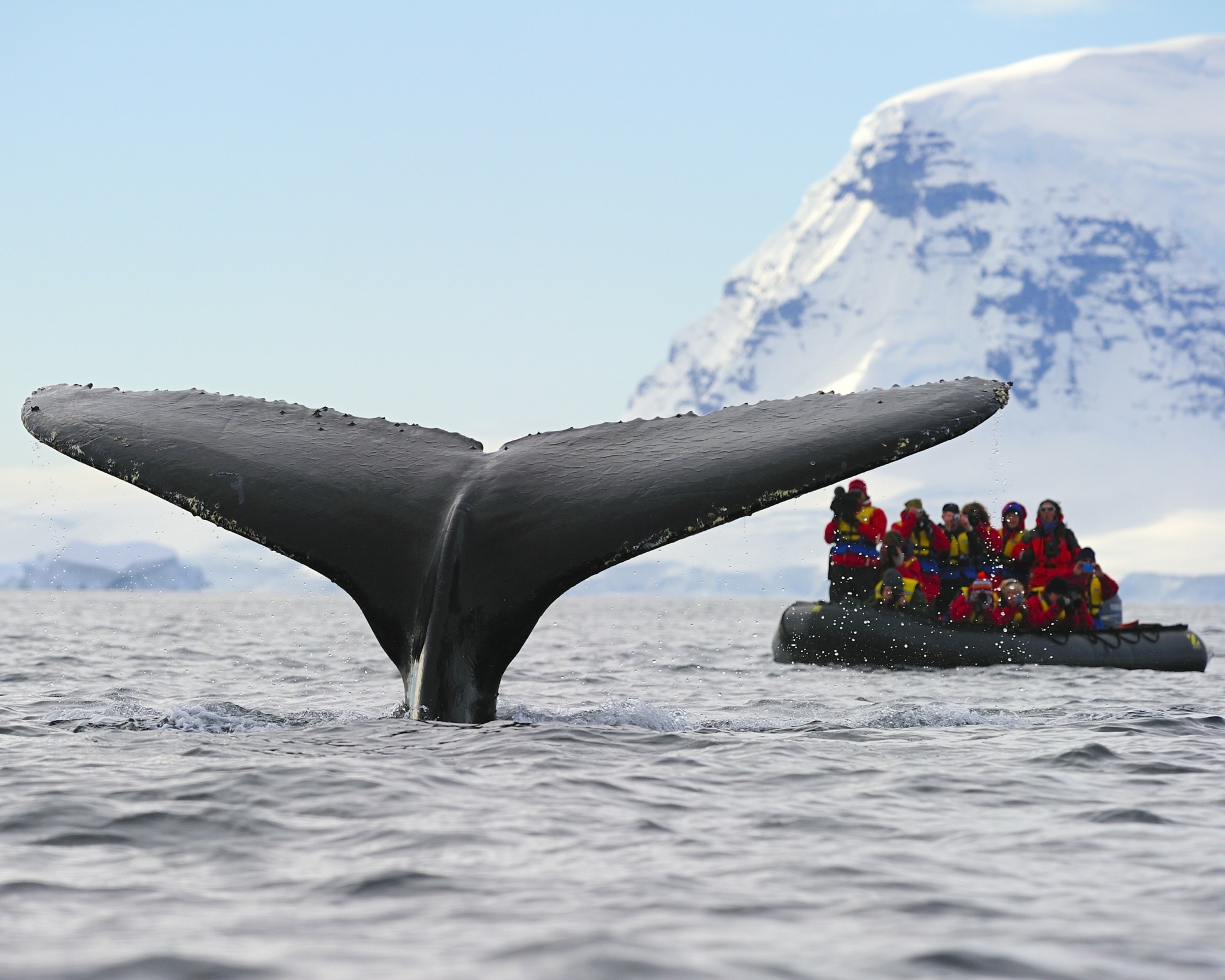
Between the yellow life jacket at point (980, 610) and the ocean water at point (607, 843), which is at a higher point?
the yellow life jacket at point (980, 610)

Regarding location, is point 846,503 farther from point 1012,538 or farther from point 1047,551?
point 1047,551

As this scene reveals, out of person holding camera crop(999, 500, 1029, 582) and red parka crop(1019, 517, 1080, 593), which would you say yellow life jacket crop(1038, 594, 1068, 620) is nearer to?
red parka crop(1019, 517, 1080, 593)

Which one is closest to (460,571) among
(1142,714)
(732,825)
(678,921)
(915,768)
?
(732,825)

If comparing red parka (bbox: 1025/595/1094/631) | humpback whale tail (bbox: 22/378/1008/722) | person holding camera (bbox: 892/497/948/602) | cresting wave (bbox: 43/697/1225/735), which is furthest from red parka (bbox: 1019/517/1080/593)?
humpback whale tail (bbox: 22/378/1008/722)

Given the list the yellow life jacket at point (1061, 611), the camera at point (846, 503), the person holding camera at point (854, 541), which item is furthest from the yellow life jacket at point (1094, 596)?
the camera at point (846, 503)

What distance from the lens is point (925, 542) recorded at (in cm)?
1780

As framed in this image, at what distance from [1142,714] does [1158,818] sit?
146 inches

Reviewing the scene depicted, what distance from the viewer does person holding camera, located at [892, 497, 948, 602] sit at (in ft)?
57.9

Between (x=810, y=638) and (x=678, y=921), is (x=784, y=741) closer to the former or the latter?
(x=678, y=921)

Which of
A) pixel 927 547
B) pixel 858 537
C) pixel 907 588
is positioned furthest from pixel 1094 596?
pixel 858 537

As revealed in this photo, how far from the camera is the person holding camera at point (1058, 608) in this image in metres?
17.0

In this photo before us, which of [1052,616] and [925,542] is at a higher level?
[925,542]

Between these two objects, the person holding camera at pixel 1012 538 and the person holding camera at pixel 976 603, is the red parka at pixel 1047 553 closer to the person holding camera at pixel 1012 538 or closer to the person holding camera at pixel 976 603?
the person holding camera at pixel 1012 538

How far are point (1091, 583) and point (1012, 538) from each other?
1.07 metres
